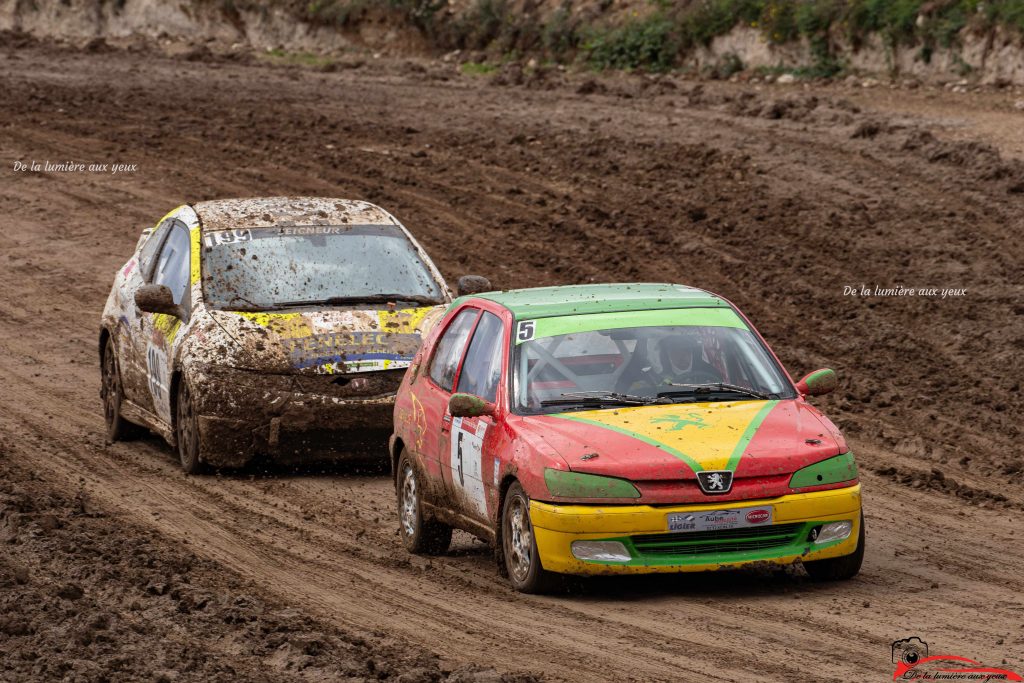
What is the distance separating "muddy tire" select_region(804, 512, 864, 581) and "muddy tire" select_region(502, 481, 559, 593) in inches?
51.1

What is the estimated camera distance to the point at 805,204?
67.4 feet

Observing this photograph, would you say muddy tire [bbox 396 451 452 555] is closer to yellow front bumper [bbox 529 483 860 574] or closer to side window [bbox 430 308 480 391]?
side window [bbox 430 308 480 391]

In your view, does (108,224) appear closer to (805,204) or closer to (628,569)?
(805,204)

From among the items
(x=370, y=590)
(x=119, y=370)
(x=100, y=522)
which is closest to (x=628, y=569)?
(x=370, y=590)

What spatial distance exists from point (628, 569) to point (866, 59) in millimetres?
22981

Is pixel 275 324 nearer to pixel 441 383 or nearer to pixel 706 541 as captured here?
pixel 441 383

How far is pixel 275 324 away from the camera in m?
12.3

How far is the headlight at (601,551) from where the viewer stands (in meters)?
8.23

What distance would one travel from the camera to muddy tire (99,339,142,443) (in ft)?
45.2

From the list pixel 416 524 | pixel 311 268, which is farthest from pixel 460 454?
pixel 311 268

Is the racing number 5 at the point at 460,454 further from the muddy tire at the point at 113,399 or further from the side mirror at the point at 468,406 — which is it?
the muddy tire at the point at 113,399

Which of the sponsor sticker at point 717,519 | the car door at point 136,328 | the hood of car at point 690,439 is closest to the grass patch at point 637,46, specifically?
the car door at point 136,328

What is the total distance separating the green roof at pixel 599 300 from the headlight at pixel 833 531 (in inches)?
65.9

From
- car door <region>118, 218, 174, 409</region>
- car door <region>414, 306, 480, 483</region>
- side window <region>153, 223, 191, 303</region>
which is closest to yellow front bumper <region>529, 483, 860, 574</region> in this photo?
car door <region>414, 306, 480, 483</region>
